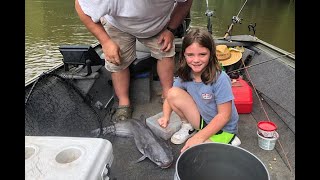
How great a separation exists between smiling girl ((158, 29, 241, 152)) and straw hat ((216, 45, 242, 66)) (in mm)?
1200

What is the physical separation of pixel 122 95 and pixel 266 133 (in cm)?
136

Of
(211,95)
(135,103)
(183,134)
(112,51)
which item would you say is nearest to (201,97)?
(211,95)

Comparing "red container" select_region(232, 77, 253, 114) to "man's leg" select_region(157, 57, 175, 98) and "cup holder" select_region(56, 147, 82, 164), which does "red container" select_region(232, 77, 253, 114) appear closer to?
"man's leg" select_region(157, 57, 175, 98)

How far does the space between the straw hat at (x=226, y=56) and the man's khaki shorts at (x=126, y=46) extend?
2.58ft

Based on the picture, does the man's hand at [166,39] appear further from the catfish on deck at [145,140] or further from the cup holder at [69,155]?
the cup holder at [69,155]

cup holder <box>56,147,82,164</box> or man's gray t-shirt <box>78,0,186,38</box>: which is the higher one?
man's gray t-shirt <box>78,0,186,38</box>

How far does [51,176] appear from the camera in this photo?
1.12 meters

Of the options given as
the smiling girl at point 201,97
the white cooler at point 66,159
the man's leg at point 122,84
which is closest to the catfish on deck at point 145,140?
the smiling girl at point 201,97

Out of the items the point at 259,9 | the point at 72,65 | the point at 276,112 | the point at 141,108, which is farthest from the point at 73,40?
the point at 259,9

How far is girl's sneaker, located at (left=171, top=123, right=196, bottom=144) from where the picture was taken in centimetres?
231

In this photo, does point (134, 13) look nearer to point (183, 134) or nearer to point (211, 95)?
point (211, 95)

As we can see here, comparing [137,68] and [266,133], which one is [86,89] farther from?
[266,133]

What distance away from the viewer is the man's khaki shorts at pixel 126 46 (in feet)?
8.66

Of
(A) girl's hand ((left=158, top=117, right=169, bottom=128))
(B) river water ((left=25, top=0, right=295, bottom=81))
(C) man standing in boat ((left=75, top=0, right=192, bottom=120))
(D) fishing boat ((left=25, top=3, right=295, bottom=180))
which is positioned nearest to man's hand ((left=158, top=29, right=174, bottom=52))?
(C) man standing in boat ((left=75, top=0, right=192, bottom=120))
